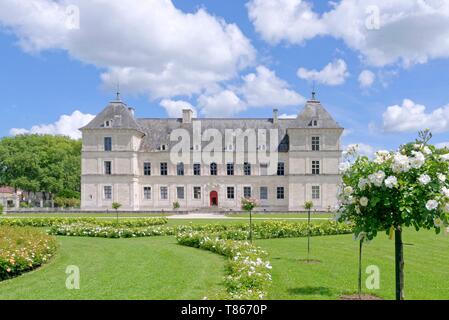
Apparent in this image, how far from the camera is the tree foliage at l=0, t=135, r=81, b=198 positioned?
197ft

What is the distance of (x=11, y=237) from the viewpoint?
12539 millimetres

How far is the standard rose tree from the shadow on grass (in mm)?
2513

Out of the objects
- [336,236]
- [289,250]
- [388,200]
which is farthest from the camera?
[336,236]

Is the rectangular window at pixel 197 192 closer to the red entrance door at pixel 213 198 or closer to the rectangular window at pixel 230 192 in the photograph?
the red entrance door at pixel 213 198

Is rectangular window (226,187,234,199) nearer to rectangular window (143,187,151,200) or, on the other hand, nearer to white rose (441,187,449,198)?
rectangular window (143,187,151,200)

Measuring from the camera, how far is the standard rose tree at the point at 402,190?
21.4ft

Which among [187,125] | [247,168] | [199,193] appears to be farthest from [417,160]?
[187,125]

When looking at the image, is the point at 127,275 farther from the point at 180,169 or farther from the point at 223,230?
the point at 180,169

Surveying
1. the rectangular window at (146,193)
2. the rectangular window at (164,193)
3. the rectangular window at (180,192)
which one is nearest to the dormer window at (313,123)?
the rectangular window at (180,192)

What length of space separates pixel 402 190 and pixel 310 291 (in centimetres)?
373

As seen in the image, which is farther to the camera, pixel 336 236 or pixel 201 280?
pixel 336 236
